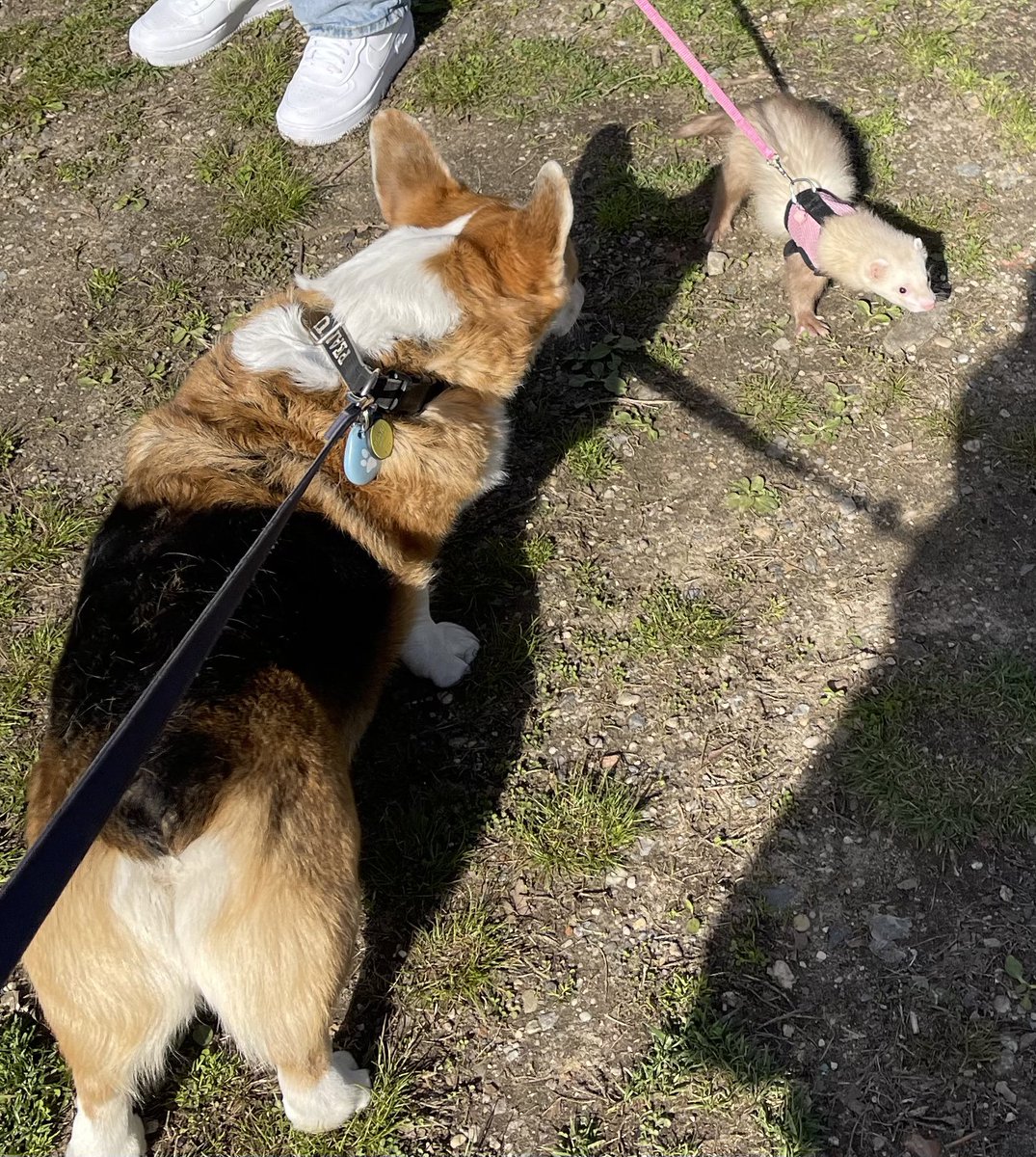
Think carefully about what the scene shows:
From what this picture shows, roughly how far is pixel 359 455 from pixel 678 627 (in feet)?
4.53

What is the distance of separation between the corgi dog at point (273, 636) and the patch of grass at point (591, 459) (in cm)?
75

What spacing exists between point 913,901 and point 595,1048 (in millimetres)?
1019

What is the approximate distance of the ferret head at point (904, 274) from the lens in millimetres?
3713

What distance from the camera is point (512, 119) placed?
4730 millimetres

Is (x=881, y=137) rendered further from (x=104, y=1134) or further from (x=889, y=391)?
(x=104, y=1134)

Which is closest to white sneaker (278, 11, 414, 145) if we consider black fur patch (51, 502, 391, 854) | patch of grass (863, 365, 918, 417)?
patch of grass (863, 365, 918, 417)

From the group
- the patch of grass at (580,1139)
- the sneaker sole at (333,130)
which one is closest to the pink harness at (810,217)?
the sneaker sole at (333,130)

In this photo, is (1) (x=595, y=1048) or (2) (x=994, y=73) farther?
(2) (x=994, y=73)

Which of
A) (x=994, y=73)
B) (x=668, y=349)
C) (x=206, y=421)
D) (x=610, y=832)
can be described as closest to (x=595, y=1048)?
(x=610, y=832)

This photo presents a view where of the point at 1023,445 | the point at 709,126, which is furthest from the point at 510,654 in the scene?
the point at 709,126

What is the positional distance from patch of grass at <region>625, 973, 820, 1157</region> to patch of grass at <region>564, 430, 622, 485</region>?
190 centimetres

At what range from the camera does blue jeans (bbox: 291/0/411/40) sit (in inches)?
183

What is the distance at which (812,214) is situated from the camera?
384 cm

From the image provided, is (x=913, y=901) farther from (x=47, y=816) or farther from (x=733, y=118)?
(x=733, y=118)
